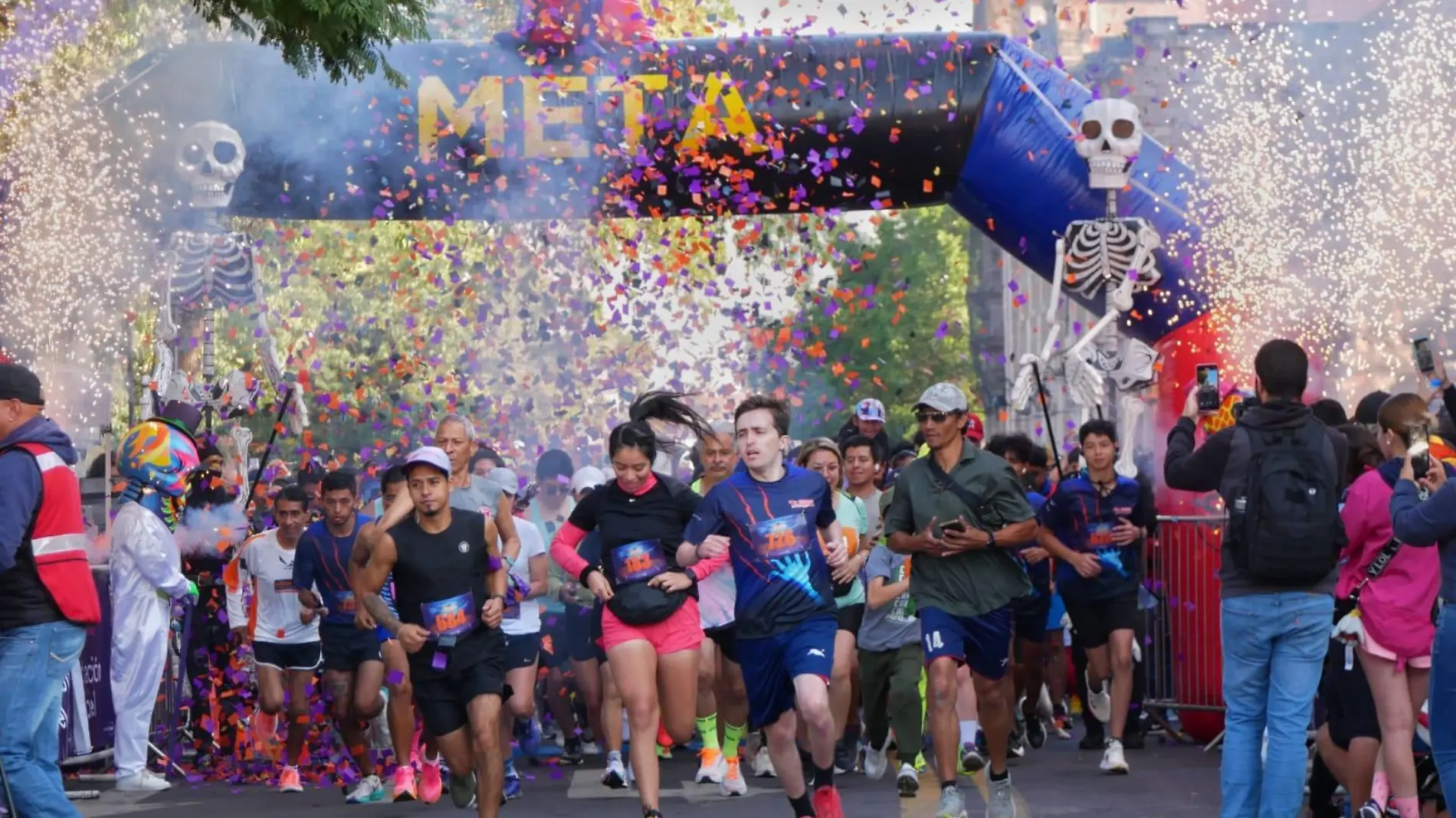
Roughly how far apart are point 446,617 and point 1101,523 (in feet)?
16.5

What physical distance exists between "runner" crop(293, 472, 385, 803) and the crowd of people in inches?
0.8

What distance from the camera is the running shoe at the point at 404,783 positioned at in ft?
38.1

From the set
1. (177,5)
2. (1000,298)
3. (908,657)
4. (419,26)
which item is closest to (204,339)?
(177,5)

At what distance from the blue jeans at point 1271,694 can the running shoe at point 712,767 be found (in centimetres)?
437

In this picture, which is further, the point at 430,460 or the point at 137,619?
the point at 137,619

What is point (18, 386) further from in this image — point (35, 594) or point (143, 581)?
point (143, 581)

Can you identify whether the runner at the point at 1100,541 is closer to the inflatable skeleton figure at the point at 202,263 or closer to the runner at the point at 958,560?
the runner at the point at 958,560

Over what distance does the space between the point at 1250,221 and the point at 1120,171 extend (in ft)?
3.96

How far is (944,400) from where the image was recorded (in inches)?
392

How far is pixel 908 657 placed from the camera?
11.9m

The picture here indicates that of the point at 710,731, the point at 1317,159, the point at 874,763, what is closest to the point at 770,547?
the point at 710,731

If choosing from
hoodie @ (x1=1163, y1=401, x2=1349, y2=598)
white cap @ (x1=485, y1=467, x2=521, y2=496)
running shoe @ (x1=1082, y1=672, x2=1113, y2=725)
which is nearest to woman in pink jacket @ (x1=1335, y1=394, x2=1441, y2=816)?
hoodie @ (x1=1163, y1=401, x2=1349, y2=598)

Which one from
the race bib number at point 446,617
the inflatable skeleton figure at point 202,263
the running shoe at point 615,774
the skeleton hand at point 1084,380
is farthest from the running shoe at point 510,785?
the skeleton hand at point 1084,380

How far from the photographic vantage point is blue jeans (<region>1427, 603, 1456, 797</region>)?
718 centimetres
